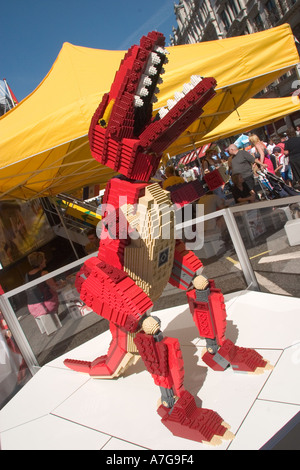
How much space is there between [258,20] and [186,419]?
29.8 metres

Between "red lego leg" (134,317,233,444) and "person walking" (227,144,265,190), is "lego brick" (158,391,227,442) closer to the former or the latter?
"red lego leg" (134,317,233,444)

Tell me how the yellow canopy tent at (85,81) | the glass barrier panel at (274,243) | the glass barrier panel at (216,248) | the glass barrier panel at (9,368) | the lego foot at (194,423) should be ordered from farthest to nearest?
the glass barrier panel at (216,248)
the yellow canopy tent at (85,81)
the glass barrier panel at (9,368)
the glass barrier panel at (274,243)
the lego foot at (194,423)

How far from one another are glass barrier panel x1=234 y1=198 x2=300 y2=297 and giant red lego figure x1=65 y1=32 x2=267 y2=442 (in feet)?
3.41

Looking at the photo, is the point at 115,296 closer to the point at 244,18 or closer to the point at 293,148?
the point at 293,148

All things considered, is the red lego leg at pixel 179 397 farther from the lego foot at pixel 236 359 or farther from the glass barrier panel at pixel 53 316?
the glass barrier panel at pixel 53 316

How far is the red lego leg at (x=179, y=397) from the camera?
173 cm

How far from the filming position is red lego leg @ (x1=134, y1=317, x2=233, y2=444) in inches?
68.1

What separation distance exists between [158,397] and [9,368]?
4.90 feet

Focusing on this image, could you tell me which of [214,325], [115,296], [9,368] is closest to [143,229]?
[115,296]

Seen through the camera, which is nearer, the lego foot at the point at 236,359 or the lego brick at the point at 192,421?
the lego brick at the point at 192,421

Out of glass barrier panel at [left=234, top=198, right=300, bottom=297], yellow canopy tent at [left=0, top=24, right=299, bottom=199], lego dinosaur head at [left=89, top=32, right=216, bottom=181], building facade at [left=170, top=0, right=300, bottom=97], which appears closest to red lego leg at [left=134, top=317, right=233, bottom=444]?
lego dinosaur head at [left=89, top=32, right=216, bottom=181]

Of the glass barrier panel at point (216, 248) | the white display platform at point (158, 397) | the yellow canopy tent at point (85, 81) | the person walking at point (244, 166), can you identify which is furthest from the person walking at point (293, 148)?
the white display platform at point (158, 397)
